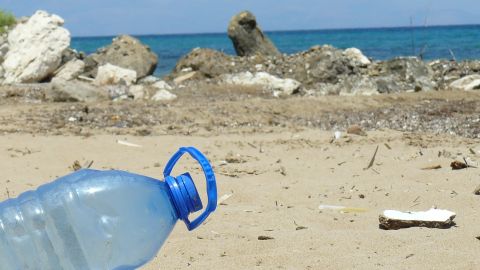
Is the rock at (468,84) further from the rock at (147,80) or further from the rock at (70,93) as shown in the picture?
the rock at (147,80)

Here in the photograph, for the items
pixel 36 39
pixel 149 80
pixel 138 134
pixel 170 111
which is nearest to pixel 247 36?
pixel 149 80

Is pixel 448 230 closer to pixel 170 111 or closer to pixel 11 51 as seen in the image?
pixel 170 111

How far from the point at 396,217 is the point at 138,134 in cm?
430

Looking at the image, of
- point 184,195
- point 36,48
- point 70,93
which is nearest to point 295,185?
point 184,195

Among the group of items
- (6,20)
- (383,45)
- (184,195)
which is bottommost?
(383,45)

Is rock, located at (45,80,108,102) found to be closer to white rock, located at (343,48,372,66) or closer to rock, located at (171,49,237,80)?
rock, located at (171,49,237,80)

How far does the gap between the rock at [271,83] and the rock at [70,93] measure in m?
3.31

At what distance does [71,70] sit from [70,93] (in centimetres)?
520

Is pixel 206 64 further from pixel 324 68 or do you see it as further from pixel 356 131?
pixel 356 131

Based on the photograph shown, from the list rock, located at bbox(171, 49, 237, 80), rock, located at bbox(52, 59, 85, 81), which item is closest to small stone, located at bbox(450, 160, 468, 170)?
rock, located at bbox(52, 59, 85, 81)

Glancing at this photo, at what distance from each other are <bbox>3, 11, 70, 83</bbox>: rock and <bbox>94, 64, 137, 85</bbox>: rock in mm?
1030

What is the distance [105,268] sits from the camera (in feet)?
8.25

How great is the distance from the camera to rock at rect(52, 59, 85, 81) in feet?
51.3

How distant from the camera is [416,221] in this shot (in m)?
3.95
